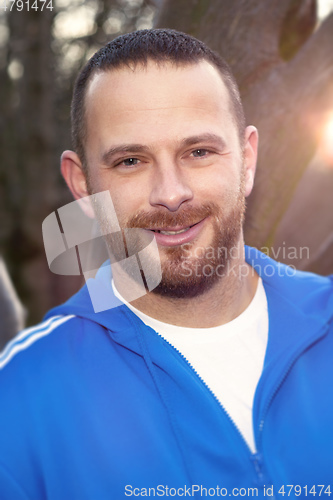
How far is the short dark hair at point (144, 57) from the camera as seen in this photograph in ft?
6.92

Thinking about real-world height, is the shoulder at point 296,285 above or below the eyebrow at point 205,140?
below

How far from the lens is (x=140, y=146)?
6.67ft

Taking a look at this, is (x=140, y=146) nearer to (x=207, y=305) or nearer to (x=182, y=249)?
(x=182, y=249)

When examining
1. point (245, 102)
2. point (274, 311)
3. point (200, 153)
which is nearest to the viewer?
→ point (200, 153)

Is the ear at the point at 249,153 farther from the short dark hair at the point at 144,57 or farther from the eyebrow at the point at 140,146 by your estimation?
the eyebrow at the point at 140,146

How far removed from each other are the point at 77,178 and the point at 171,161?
547 mm

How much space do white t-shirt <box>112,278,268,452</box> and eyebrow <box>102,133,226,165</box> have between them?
2.05 feet

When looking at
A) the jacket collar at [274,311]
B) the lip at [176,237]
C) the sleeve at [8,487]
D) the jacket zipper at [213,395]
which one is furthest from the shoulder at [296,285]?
the sleeve at [8,487]

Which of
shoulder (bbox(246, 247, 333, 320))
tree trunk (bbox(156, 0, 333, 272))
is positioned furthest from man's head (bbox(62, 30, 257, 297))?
tree trunk (bbox(156, 0, 333, 272))

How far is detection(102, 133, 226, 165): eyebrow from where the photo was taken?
2039 millimetres

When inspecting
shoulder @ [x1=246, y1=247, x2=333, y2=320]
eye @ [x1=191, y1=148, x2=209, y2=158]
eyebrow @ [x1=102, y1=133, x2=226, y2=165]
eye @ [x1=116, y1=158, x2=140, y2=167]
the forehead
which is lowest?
shoulder @ [x1=246, y1=247, x2=333, y2=320]

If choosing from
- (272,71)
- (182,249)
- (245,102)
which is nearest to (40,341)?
(182,249)

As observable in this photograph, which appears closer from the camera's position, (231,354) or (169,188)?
(169,188)

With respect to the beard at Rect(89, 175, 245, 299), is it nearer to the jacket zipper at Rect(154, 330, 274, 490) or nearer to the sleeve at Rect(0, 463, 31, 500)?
the jacket zipper at Rect(154, 330, 274, 490)
